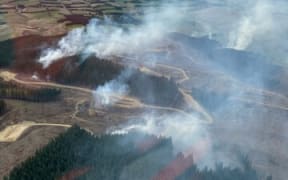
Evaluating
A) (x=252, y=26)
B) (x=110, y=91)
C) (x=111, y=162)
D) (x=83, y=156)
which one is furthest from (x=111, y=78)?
(x=252, y=26)

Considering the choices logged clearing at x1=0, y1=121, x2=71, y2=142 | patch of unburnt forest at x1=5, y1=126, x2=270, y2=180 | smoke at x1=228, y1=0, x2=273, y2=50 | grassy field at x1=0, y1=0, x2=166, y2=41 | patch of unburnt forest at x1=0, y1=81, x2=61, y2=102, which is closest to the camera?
patch of unburnt forest at x1=5, y1=126, x2=270, y2=180

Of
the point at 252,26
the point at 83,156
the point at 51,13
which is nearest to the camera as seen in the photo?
the point at 83,156

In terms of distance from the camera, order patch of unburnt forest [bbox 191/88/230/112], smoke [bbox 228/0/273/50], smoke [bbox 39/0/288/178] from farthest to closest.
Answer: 1. smoke [bbox 228/0/273/50]
2. patch of unburnt forest [bbox 191/88/230/112]
3. smoke [bbox 39/0/288/178]

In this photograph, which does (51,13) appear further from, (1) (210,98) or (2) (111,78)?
(1) (210,98)

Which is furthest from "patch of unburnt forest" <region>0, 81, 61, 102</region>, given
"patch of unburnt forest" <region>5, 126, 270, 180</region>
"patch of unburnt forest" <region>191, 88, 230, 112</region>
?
"patch of unburnt forest" <region>191, 88, 230, 112</region>

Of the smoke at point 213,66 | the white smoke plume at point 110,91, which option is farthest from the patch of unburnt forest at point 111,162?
the white smoke plume at point 110,91

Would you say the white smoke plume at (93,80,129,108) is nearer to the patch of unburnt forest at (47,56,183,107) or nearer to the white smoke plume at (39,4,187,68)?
the patch of unburnt forest at (47,56,183,107)

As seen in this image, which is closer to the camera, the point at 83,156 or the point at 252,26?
the point at 83,156
